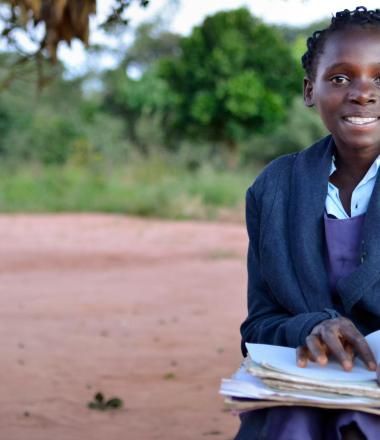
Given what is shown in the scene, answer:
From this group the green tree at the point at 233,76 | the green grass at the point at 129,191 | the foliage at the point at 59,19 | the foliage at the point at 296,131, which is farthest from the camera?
the foliage at the point at 296,131

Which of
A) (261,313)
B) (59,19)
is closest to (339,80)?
(261,313)

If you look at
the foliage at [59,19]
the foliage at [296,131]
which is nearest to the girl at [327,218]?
the foliage at [59,19]

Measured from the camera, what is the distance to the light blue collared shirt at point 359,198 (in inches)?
86.1

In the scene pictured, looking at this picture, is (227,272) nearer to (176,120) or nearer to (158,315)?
(158,315)

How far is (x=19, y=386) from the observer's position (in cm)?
578

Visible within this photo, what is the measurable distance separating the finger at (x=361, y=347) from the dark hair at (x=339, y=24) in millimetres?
686

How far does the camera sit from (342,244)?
2.14 m

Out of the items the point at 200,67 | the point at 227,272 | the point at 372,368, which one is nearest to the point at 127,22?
the point at 372,368

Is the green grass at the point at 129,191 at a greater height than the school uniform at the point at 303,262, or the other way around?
the school uniform at the point at 303,262

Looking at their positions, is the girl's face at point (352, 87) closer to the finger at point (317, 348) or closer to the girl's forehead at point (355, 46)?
the girl's forehead at point (355, 46)

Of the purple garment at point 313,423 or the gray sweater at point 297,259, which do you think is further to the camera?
the gray sweater at point 297,259

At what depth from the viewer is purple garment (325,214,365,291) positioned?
6.98 ft

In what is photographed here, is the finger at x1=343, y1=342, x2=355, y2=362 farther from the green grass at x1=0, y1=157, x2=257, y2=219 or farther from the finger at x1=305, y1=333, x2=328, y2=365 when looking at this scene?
the green grass at x1=0, y1=157, x2=257, y2=219

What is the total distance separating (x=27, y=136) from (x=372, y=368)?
27.5m
